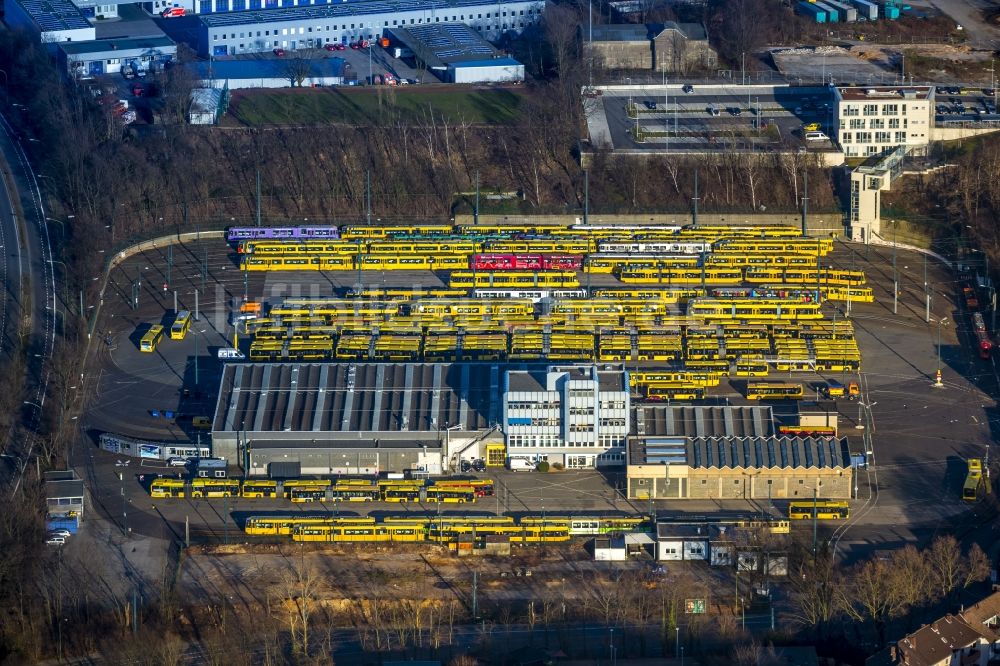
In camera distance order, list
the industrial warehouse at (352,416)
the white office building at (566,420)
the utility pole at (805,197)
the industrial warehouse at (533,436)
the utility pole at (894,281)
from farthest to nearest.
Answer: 1. the utility pole at (805,197)
2. the utility pole at (894,281)
3. the industrial warehouse at (352,416)
4. the white office building at (566,420)
5. the industrial warehouse at (533,436)

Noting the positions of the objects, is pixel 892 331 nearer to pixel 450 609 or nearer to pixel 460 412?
pixel 460 412

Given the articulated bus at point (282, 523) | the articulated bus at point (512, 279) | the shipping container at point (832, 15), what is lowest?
the articulated bus at point (282, 523)

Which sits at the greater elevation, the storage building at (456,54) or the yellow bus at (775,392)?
the storage building at (456,54)

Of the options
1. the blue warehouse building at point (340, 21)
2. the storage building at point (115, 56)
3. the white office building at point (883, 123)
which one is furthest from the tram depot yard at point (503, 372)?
the blue warehouse building at point (340, 21)

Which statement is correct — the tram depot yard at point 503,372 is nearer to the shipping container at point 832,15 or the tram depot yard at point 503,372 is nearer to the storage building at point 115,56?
the storage building at point 115,56

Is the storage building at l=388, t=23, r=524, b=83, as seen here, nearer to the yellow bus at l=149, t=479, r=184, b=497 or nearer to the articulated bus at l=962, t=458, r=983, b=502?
the yellow bus at l=149, t=479, r=184, b=497

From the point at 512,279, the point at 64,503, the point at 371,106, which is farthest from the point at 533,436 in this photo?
the point at 371,106

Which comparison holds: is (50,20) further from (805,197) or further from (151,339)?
(805,197)
